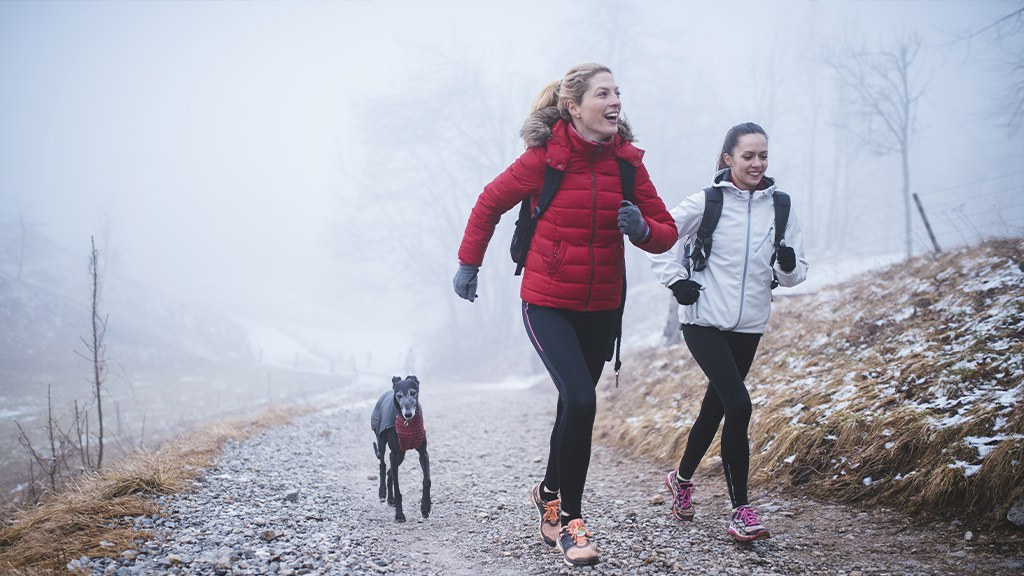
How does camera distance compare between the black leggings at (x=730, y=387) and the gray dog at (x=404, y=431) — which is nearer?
the black leggings at (x=730, y=387)

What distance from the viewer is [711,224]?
3.39 meters

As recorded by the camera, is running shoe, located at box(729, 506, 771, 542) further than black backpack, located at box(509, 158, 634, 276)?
Yes

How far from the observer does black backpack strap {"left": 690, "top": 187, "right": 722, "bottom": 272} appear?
11.1ft

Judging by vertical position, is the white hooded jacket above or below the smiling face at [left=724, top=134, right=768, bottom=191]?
below

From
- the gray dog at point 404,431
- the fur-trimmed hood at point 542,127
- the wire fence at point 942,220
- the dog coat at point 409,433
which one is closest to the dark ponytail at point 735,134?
the fur-trimmed hood at point 542,127

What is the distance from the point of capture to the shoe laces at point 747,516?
3102 millimetres

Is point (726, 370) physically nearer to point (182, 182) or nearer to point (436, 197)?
point (436, 197)

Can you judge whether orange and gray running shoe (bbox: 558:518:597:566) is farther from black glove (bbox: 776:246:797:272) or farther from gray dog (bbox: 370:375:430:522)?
black glove (bbox: 776:246:797:272)

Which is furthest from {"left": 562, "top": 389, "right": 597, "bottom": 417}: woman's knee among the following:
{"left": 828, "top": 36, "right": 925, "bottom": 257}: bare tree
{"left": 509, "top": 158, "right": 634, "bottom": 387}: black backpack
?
{"left": 828, "top": 36, "right": 925, "bottom": 257}: bare tree

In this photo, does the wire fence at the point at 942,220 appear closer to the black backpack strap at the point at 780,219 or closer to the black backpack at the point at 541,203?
the black backpack strap at the point at 780,219

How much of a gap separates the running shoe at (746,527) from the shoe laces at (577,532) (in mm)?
952

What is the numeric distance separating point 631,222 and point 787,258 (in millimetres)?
1273

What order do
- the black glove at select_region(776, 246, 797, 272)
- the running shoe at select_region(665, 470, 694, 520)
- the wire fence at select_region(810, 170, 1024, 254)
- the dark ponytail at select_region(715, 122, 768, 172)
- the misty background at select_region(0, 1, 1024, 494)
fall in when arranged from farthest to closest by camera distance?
the misty background at select_region(0, 1, 1024, 494), the wire fence at select_region(810, 170, 1024, 254), the running shoe at select_region(665, 470, 694, 520), the dark ponytail at select_region(715, 122, 768, 172), the black glove at select_region(776, 246, 797, 272)

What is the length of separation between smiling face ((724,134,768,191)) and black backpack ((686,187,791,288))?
0.18 m
